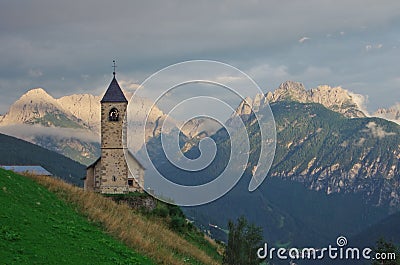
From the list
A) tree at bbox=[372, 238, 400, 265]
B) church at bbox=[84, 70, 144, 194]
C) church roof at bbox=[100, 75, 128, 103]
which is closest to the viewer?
tree at bbox=[372, 238, 400, 265]

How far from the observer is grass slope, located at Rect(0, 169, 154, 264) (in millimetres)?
19688

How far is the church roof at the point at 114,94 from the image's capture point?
202ft

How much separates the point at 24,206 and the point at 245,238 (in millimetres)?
19865

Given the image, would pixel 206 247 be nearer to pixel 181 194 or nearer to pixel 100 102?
pixel 100 102

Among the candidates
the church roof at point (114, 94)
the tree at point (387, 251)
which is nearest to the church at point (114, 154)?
the church roof at point (114, 94)

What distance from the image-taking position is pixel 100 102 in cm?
6184

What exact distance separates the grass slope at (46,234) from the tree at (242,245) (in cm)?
1422

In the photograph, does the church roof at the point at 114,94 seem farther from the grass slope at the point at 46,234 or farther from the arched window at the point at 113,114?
the grass slope at the point at 46,234

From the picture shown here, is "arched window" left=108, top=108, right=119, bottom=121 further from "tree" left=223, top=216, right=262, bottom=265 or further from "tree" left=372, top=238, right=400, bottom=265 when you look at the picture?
"tree" left=372, top=238, right=400, bottom=265

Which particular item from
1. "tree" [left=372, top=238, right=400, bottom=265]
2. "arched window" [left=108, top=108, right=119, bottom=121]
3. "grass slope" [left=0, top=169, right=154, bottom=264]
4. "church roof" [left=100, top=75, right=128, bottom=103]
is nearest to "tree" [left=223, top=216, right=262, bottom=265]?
"grass slope" [left=0, top=169, right=154, bottom=264]

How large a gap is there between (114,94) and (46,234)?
134 feet

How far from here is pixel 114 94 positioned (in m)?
62.3

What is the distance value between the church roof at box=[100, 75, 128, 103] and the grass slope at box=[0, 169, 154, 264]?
103 feet

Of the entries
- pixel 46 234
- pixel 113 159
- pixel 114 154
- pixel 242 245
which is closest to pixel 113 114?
pixel 114 154
